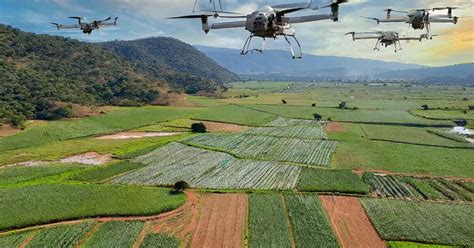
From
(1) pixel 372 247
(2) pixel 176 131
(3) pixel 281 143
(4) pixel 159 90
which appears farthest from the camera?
(4) pixel 159 90

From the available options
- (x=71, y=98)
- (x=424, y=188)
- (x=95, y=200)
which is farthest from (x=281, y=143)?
(x=71, y=98)

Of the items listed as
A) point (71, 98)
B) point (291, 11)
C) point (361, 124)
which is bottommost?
point (361, 124)

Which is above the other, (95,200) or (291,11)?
(291,11)

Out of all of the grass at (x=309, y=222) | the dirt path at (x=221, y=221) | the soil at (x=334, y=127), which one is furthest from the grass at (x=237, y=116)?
the grass at (x=309, y=222)

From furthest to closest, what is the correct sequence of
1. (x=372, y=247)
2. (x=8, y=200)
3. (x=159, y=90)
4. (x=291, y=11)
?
(x=159, y=90) < (x=8, y=200) < (x=372, y=247) < (x=291, y=11)

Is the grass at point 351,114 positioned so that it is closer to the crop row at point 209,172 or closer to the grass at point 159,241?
the crop row at point 209,172

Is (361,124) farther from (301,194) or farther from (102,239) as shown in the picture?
(102,239)

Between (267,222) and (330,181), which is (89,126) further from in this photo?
(267,222)
